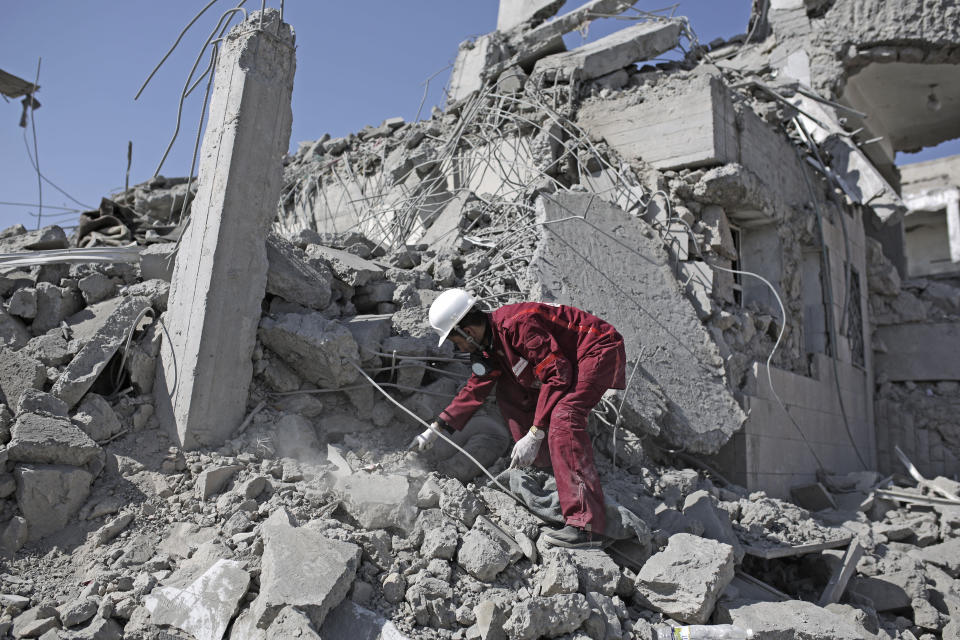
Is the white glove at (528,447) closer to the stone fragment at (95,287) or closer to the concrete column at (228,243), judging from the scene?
the concrete column at (228,243)

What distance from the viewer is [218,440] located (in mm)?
3691

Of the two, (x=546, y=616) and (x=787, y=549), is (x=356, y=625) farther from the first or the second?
(x=787, y=549)

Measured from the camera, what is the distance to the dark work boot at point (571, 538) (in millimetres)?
3334

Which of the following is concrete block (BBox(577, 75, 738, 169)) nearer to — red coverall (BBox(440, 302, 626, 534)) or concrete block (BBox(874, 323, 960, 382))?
red coverall (BBox(440, 302, 626, 534))

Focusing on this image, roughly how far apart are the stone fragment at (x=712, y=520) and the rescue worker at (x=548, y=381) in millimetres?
895

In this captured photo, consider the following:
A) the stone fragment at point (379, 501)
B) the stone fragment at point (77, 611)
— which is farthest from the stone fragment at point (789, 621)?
the stone fragment at point (77, 611)

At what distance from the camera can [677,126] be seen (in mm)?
6238

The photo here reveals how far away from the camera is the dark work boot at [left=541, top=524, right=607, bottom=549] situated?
3.33 m

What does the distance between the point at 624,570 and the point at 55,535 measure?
261 cm

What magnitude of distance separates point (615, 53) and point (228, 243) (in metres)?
4.70

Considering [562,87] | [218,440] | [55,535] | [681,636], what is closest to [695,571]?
[681,636]

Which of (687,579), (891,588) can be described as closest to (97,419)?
(687,579)

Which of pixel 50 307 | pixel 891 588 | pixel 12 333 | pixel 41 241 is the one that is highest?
pixel 41 241

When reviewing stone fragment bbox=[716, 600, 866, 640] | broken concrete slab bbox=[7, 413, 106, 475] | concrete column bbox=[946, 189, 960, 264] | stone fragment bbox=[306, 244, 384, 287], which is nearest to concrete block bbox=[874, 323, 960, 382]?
stone fragment bbox=[716, 600, 866, 640]
